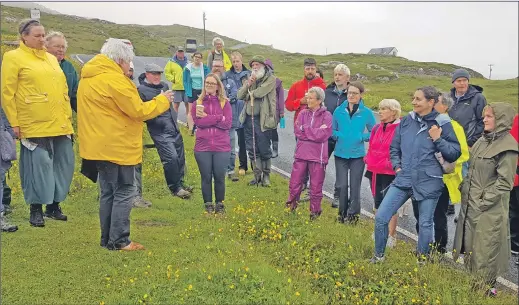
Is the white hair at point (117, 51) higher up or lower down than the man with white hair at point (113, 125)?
higher up

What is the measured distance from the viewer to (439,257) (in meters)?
5.59

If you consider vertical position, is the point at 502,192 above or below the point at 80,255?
above

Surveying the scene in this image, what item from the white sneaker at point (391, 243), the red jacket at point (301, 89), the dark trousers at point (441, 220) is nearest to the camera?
the dark trousers at point (441, 220)

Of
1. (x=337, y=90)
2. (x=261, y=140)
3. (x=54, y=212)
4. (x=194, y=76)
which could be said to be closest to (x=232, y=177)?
(x=261, y=140)

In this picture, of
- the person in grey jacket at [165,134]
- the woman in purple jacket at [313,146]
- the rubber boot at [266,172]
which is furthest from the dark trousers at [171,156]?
the woman in purple jacket at [313,146]

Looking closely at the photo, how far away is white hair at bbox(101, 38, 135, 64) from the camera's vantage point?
523 centimetres

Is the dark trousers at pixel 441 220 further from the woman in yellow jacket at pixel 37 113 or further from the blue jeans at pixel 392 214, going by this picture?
the woman in yellow jacket at pixel 37 113

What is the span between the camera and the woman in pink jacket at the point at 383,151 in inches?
250

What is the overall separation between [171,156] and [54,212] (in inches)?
78.3

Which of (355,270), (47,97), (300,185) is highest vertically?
(47,97)

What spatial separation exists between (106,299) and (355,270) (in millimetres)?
2859

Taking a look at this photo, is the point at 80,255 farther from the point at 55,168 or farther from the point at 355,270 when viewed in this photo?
the point at 355,270

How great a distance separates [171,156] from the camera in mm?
7664

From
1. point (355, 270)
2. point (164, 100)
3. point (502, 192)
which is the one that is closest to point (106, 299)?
point (164, 100)
